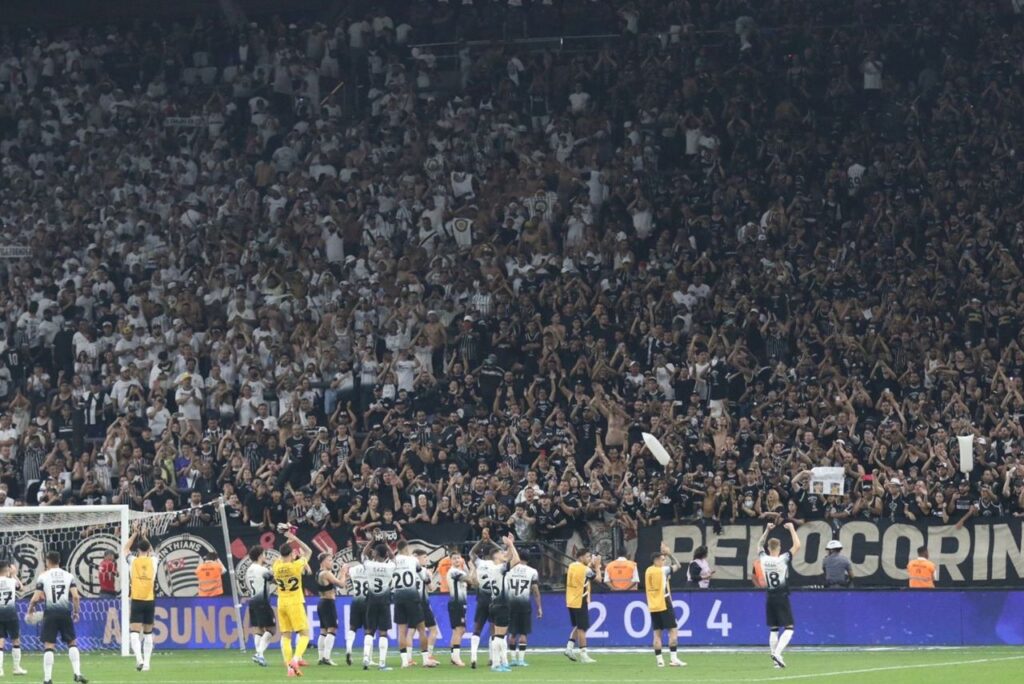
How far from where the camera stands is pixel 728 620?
Result: 34438 mm

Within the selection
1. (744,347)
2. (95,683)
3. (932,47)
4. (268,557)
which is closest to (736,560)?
(744,347)

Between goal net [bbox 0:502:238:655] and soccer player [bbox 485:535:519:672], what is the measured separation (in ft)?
23.7

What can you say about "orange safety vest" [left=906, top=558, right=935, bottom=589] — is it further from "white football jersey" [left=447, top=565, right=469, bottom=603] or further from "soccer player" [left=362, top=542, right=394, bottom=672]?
"soccer player" [left=362, top=542, right=394, bottom=672]

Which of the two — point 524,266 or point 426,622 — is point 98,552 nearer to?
point 426,622

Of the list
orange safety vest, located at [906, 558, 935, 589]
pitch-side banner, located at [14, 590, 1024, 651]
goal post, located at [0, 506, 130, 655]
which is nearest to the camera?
pitch-side banner, located at [14, 590, 1024, 651]

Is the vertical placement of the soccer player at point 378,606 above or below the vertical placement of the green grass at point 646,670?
above

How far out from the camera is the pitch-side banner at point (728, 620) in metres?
33.3

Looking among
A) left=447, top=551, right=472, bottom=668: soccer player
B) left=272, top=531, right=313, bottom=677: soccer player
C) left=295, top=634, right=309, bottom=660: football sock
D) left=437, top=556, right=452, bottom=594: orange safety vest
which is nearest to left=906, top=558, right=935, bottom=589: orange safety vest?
left=447, top=551, right=472, bottom=668: soccer player

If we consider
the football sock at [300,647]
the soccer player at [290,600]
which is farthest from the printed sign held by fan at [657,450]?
the football sock at [300,647]

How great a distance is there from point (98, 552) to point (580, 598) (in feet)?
36.9

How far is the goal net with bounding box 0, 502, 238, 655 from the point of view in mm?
36438

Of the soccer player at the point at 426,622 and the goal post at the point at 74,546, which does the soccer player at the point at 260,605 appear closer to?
the soccer player at the point at 426,622

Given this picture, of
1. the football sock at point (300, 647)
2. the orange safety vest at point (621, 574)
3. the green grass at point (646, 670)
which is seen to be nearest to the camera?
the green grass at point (646, 670)

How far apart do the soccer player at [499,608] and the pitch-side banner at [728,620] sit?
4410 mm
